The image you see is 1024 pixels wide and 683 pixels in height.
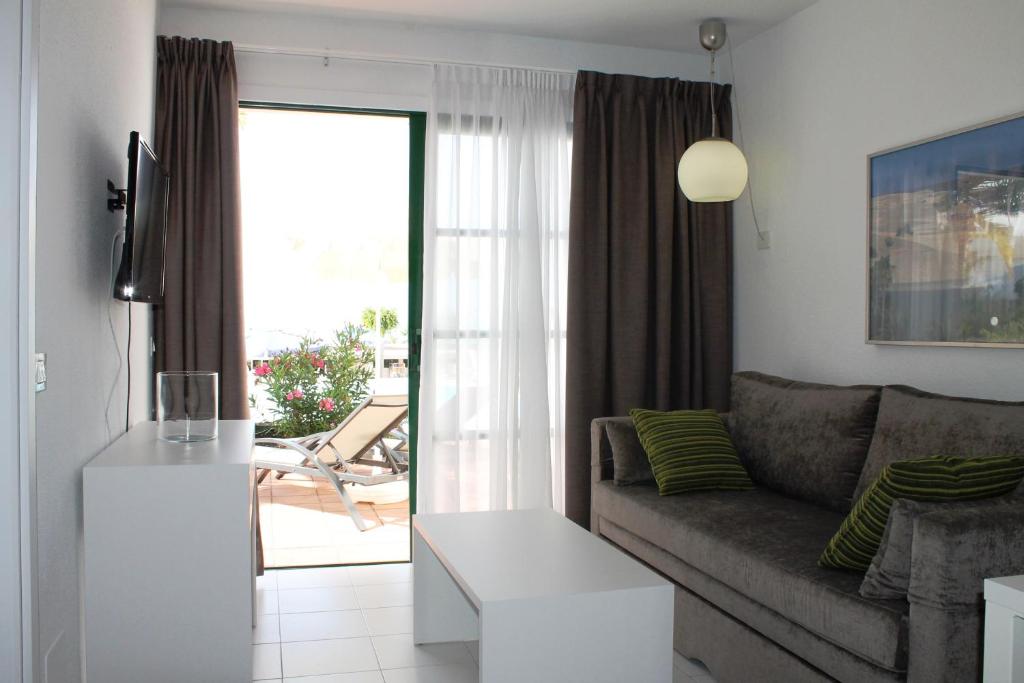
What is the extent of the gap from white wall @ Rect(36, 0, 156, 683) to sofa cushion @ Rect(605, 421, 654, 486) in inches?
79.1

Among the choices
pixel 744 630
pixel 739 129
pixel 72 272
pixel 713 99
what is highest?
pixel 713 99

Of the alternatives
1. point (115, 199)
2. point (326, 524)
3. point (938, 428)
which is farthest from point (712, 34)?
point (326, 524)

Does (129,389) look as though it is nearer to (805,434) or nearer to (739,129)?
(805,434)

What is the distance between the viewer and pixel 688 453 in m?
3.51

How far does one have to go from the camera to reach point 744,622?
2.59 m

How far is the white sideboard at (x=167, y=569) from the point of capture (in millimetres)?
2467

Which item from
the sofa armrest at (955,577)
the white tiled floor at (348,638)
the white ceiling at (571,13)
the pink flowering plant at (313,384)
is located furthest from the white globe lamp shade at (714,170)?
the pink flowering plant at (313,384)

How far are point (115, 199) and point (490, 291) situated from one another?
1.85m

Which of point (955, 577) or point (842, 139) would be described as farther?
point (842, 139)

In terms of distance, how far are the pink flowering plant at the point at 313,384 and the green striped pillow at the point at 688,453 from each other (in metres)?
3.75

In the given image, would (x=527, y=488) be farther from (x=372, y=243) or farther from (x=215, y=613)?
(x=372, y=243)

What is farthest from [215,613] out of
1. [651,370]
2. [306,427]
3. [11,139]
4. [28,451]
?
[306,427]

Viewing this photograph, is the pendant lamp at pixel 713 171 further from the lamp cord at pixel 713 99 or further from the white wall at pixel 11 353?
the white wall at pixel 11 353

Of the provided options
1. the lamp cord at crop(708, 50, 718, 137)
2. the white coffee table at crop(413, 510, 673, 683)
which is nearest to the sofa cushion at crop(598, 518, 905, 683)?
the white coffee table at crop(413, 510, 673, 683)
